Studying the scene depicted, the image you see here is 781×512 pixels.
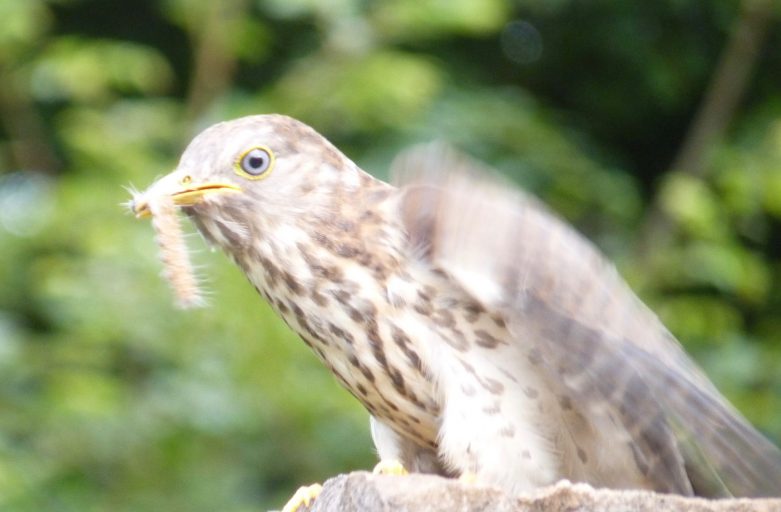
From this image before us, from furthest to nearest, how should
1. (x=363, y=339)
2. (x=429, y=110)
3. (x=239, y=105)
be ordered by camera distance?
(x=429, y=110) < (x=239, y=105) < (x=363, y=339)

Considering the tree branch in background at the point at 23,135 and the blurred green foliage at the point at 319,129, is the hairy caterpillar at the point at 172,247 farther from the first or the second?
the tree branch in background at the point at 23,135

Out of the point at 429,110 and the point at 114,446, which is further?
the point at 429,110

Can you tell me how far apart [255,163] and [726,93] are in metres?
3.57

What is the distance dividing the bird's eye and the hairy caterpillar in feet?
Result: 0.67

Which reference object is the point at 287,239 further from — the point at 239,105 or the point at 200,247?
the point at 239,105

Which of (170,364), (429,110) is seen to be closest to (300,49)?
(429,110)

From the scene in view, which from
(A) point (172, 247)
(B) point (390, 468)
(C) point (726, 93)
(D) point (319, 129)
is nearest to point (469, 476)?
(B) point (390, 468)

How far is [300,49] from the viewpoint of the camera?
274 inches

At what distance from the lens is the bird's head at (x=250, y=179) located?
3.76 meters

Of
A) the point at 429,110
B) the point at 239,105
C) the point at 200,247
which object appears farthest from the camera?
the point at 429,110

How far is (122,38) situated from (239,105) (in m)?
1.51

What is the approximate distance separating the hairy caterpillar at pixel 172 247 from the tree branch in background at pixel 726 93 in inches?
131

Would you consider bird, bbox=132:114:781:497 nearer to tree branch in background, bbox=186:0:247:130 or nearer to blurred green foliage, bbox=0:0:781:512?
blurred green foliage, bbox=0:0:781:512

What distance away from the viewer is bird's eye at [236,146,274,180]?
151 inches
